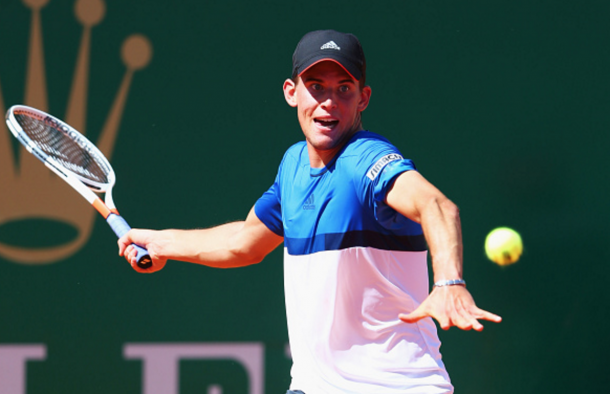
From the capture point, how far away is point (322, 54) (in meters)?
2.47

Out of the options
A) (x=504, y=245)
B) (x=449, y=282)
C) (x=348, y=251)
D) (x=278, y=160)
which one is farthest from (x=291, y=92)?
(x=504, y=245)

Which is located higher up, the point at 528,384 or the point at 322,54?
the point at 322,54

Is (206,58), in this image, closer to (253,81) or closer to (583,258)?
(253,81)

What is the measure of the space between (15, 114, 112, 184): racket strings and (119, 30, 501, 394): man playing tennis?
117cm

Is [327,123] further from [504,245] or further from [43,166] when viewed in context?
[43,166]

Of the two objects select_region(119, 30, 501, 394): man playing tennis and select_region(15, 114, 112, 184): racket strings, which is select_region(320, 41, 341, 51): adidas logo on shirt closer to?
select_region(119, 30, 501, 394): man playing tennis

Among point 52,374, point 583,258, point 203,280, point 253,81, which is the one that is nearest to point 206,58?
point 253,81

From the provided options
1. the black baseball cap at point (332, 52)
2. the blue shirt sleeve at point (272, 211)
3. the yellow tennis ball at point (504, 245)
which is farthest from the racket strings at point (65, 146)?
the yellow tennis ball at point (504, 245)

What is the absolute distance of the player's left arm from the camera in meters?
1.85

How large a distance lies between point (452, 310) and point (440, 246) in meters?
0.20

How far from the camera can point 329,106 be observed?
2.50m

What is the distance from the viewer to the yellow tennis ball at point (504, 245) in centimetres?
381

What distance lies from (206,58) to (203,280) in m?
0.99

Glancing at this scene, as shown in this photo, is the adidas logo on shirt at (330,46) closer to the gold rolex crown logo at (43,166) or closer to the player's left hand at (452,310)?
the player's left hand at (452,310)
